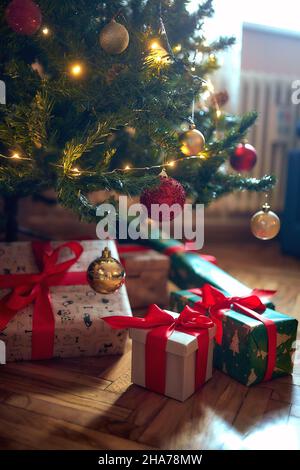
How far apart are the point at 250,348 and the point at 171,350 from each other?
0.54 ft

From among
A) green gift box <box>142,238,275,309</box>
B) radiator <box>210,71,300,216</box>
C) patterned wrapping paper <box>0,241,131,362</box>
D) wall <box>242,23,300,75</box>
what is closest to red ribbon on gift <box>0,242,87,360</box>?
patterned wrapping paper <box>0,241,131,362</box>

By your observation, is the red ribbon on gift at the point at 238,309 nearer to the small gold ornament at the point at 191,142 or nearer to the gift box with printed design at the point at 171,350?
the gift box with printed design at the point at 171,350

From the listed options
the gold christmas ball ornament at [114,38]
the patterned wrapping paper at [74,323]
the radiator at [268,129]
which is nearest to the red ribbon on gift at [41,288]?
the patterned wrapping paper at [74,323]

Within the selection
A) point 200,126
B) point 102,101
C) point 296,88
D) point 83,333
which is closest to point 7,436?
point 83,333

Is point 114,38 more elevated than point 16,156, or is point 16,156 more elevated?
point 114,38

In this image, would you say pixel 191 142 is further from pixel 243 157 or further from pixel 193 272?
pixel 193 272

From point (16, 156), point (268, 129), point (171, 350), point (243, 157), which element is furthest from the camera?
point (268, 129)

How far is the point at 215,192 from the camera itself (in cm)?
123

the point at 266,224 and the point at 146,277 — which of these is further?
the point at 146,277

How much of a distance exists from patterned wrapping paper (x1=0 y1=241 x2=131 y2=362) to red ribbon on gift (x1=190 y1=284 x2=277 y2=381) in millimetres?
179

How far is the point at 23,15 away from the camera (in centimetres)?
89

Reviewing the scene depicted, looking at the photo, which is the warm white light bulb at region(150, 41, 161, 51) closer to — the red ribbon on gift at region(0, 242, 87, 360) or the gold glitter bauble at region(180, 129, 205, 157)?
the gold glitter bauble at region(180, 129, 205, 157)

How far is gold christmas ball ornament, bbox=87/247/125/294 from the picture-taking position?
100cm

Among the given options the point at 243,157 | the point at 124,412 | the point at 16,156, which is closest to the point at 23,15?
the point at 16,156
